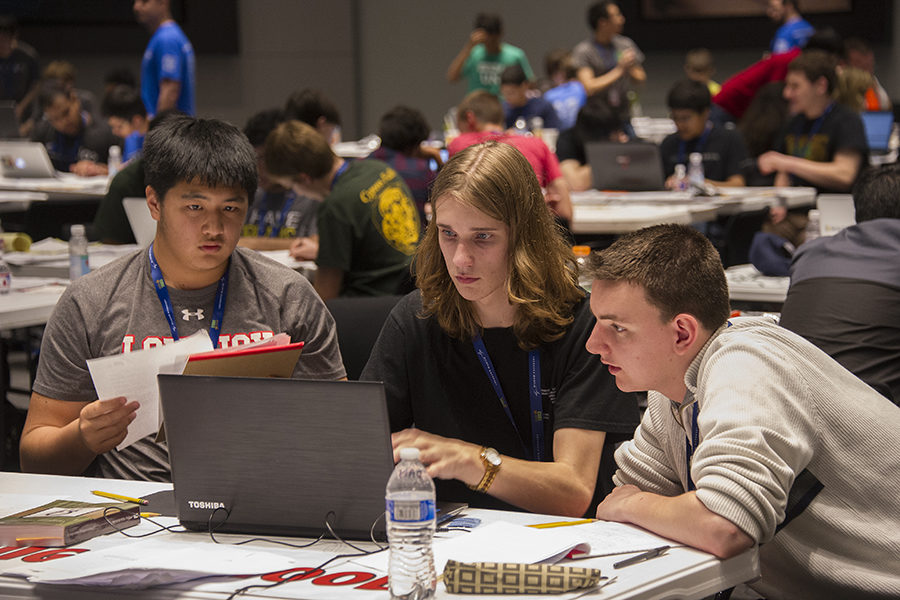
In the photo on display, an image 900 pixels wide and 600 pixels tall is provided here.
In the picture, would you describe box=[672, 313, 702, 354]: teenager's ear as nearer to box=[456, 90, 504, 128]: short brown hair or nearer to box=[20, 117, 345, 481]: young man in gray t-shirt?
box=[20, 117, 345, 481]: young man in gray t-shirt

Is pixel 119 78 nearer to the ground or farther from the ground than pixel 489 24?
nearer to the ground

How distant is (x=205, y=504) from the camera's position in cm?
191

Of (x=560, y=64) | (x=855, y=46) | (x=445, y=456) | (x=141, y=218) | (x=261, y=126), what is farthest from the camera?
(x=560, y=64)

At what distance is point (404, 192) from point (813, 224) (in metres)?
1.63

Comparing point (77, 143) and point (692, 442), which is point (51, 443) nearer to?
point (692, 442)

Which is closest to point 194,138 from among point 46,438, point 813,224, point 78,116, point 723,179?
point 46,438

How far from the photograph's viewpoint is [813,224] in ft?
14.8

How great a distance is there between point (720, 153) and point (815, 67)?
1028 mm

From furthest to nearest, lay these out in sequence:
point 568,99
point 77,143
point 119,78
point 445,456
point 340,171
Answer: point 119,78 → point 568,99 → point 77,143 → point 340,171 → point 445,456

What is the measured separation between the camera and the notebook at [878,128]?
30.2 feet

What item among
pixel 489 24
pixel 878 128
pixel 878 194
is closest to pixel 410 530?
pixel 878 194

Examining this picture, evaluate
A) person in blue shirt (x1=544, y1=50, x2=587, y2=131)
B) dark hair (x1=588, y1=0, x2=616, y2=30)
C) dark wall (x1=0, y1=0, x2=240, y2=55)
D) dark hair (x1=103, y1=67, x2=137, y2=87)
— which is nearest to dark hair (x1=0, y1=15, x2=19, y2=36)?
dark hair (x1=103, y1=67, x2=137, y2=87)

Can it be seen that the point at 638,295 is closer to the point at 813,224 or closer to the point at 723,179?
the point at 813,224

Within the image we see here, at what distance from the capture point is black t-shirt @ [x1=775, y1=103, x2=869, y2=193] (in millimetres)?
6398
